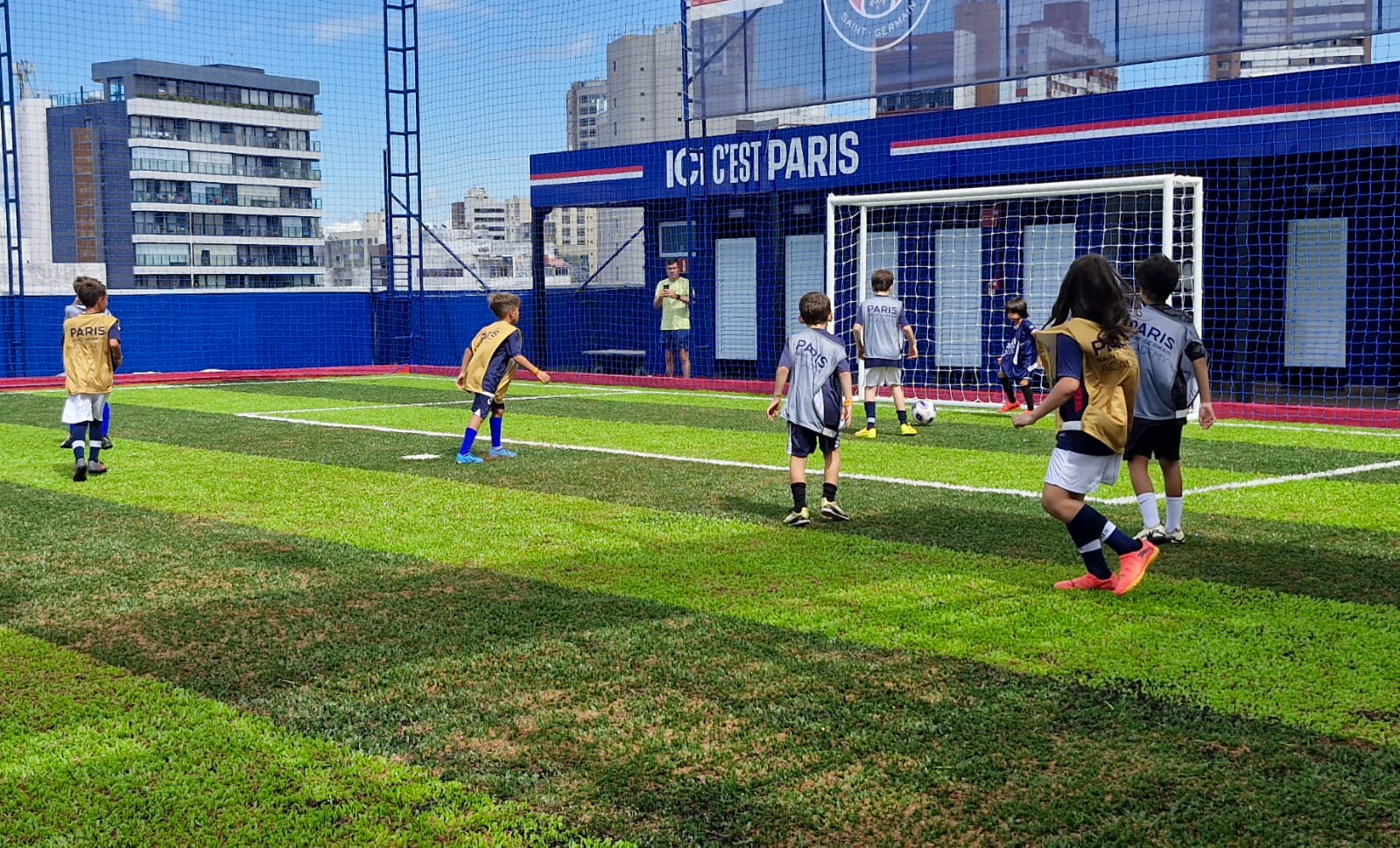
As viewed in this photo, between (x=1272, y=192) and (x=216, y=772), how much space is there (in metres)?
16.4

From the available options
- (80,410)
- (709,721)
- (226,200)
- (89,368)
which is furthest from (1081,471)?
(226,200)

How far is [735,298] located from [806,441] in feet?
47.6

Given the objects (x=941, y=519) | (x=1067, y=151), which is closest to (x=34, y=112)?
(x=1067, y=151)

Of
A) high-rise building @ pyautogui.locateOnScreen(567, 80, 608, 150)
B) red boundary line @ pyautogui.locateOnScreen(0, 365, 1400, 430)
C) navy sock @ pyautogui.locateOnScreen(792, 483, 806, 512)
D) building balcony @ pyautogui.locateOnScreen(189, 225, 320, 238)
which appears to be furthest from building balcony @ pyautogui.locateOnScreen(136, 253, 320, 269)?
navy sock @ pyautogui.locateOnScreen(792, 483, 806, 512)

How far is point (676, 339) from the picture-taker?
22266mm

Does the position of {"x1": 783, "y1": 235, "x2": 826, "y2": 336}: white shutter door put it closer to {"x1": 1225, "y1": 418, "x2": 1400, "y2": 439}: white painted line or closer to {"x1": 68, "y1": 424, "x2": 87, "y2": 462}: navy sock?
{"x1": 1225, "y1": 418, "x2": 1400, "y2": 439}: white painted line

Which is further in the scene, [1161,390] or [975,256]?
[975,256]

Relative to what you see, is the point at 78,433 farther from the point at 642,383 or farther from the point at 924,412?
the point at 642,383

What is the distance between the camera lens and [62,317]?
2181cm

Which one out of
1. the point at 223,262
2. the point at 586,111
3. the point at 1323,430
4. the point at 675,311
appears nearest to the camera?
the point at 1323,430

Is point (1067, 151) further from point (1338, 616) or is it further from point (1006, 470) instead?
point (1338, 616)

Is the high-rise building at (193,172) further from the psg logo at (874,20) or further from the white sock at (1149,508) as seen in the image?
the white sock at (1149,508)

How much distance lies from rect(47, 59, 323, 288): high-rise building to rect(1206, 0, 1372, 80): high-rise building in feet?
317

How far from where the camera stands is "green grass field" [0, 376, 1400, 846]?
3729 millimetres
